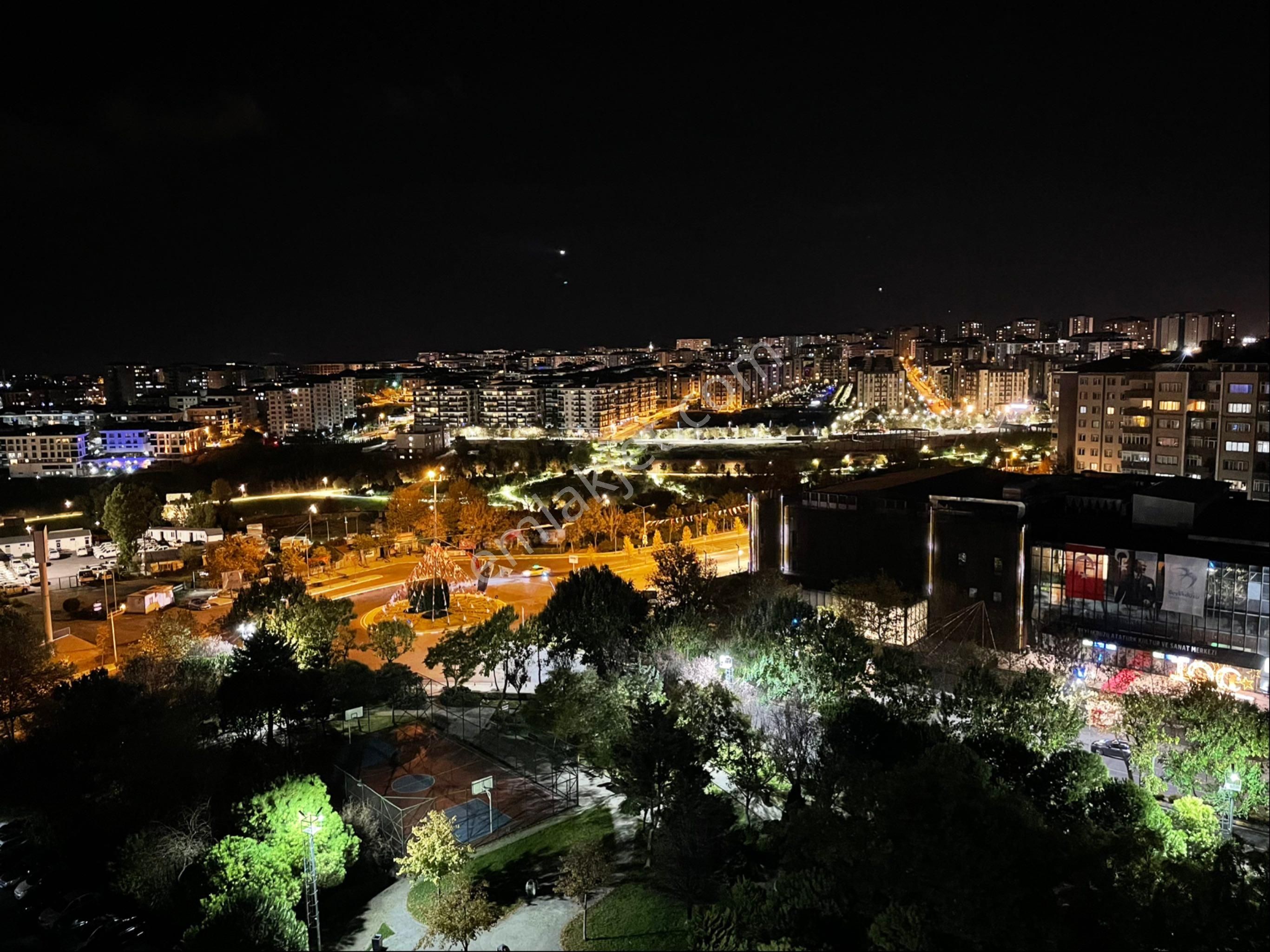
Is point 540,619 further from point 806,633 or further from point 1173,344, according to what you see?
point 1173,344

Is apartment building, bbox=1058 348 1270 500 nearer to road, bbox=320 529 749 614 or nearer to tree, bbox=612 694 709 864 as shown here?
road, bbox=320 529 749 614

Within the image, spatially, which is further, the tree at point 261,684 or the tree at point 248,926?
the tree at point 261,684

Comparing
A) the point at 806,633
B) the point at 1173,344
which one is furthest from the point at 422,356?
the point at 806,633

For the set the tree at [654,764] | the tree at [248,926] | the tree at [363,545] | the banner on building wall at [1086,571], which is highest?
the banner on building wall at [1086,571]

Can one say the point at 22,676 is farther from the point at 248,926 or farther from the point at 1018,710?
the point at 1018,710

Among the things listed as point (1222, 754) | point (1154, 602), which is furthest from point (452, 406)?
point (1222, 754)

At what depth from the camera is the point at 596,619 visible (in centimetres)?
1009

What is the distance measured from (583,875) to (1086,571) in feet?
25.2

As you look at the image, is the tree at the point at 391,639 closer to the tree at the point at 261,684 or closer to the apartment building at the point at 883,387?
the tree at the point at 261,684

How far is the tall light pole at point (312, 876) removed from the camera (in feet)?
20.0

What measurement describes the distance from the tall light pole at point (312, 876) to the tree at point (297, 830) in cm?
2

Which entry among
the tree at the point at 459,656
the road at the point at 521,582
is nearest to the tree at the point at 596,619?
the tree at the point at 459,656

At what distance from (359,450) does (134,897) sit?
31.4 meters

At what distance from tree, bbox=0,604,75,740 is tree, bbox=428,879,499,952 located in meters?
6.25
